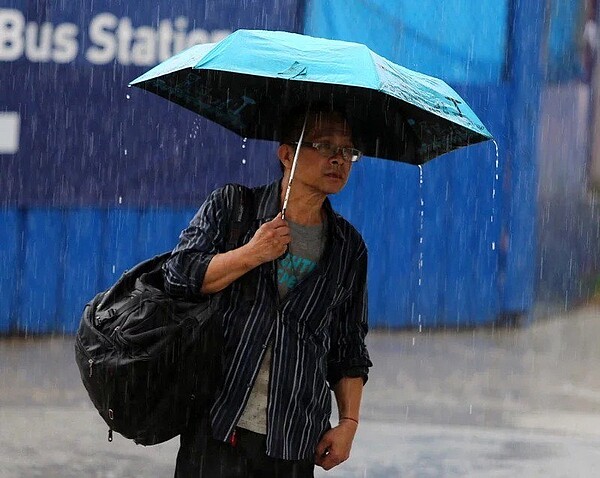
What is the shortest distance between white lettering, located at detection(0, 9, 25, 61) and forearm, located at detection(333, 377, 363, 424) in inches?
237

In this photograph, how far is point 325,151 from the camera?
320cm

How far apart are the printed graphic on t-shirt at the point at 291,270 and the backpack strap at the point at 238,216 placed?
0.44ft

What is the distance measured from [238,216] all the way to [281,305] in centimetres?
27

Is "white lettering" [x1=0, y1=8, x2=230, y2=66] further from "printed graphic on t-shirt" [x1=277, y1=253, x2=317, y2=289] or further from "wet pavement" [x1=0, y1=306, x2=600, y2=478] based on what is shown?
"printed graphic on t-shirt" [x1=277, y1=253, x2=317, y2=289]


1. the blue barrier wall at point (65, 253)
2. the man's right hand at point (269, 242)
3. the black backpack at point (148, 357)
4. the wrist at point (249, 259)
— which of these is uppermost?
the man's right hand at point (269, 242)

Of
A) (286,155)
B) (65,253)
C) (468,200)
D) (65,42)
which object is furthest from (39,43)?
(286,155)

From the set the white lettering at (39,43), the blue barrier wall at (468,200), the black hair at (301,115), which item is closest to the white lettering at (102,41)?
the white lettering at (39,43)

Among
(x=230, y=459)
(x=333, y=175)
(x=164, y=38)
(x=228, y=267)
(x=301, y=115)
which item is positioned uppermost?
(x=164, y=38)

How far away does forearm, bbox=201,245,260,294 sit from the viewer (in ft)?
10.0

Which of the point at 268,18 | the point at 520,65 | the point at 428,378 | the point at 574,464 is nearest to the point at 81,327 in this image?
the point at 574,464

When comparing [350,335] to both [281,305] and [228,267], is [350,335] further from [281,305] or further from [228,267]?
[228,267]

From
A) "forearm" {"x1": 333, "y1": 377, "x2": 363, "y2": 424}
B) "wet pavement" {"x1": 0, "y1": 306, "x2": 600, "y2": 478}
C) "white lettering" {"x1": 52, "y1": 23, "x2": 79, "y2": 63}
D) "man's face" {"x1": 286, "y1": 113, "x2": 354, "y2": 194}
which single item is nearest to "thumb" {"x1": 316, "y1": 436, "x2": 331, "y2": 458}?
"forearm" {"x1": 333, "y1": 377, "x2": 363, "y2": 424}

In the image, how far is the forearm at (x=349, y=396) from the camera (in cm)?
337

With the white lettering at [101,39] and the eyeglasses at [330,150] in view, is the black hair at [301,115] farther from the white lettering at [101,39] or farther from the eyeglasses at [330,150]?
the white lettering at [101,39]
